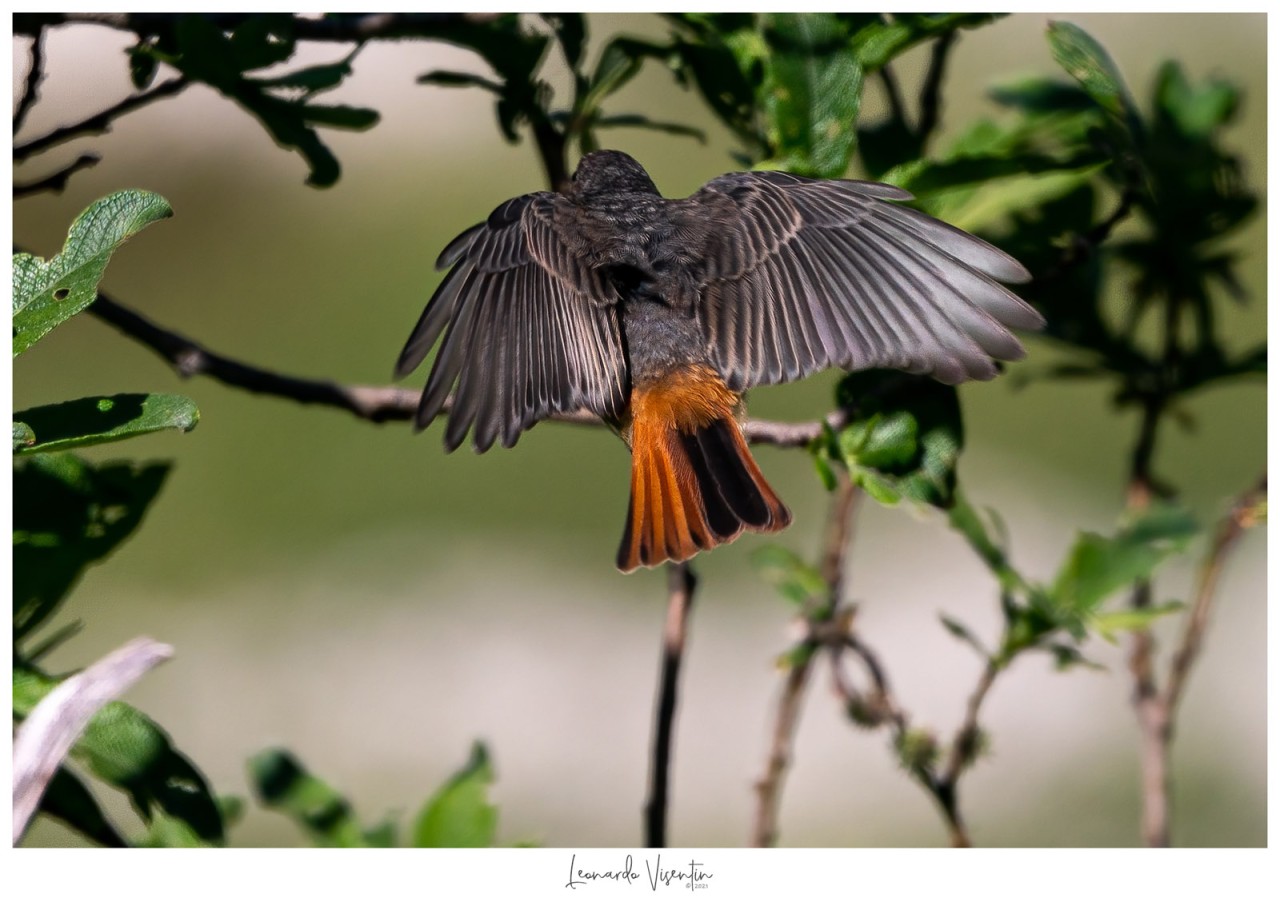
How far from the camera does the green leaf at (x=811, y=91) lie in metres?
1.94

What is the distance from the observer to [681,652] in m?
1.95

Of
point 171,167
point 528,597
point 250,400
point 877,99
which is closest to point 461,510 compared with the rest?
point 528,597

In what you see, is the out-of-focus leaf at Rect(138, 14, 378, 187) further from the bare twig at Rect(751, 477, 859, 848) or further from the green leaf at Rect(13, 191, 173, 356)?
the bare twig at Rect(751, 477, 859, 848)

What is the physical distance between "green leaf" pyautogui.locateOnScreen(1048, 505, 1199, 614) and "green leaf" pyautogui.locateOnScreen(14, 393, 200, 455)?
137 centimetres

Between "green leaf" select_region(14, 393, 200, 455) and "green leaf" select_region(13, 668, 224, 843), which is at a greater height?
"green leaf" select_region(14, 393, 200, 455)

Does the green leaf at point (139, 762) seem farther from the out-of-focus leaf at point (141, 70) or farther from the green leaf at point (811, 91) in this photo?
the green leaf at point (811, 91)

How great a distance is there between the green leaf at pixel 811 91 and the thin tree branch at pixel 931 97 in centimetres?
22

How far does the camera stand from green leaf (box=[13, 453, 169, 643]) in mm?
1790

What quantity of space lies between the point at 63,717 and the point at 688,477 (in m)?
0.94

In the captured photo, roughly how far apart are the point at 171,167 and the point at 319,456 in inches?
70.5

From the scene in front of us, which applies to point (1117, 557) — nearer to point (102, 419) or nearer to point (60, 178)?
point (102, 419)

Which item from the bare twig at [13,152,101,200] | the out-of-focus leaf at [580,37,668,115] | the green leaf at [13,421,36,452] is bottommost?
the green leaf at [13,421,36,452]

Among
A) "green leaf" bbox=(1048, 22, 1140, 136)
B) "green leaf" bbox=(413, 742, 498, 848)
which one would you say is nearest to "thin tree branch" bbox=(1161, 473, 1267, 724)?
"green leaf" bbox=(1048, 22, 1140, 136)

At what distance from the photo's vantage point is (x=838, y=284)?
215 cm
